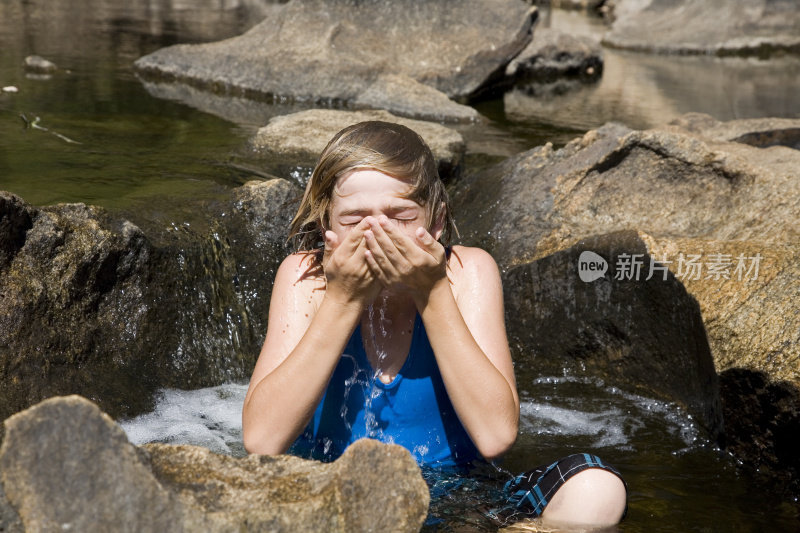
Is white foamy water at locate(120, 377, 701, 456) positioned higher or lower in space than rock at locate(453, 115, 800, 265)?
lower

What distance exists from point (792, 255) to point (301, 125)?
3.33 metres

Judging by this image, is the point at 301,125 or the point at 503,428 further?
the point at 301,125

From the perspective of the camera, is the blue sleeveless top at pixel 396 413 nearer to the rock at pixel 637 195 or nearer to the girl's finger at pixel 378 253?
the girl's finger at pixel 378 253

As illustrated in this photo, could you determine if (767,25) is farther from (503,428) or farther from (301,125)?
(503,428)

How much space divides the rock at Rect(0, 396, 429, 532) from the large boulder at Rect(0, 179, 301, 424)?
161cm

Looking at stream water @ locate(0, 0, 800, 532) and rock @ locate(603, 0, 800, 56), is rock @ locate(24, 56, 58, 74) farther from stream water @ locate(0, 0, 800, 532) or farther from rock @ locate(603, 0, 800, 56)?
rock @ locate(603, 0, 800, 56)

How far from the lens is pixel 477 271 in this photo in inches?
106

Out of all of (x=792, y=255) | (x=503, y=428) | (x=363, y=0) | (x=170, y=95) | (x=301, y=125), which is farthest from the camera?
(x=363, y=0)

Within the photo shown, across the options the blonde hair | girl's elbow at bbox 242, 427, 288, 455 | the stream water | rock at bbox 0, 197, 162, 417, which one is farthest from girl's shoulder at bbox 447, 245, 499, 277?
rock at bbox 0, 197, 162, 417

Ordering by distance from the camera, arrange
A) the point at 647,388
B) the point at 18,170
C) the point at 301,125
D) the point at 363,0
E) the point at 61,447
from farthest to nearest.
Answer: the point at 363,0 < the point at 301,125 < the point at 18,170 < the point at 647,388 < the point at 61,447

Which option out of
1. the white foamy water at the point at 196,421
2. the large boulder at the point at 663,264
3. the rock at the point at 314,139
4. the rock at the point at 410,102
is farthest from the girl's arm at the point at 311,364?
the rock at the point at 410,102

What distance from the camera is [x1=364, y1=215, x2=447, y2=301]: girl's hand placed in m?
2.32

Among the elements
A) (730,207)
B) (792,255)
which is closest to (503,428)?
(792,255)

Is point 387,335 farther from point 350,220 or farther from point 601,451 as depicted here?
point 601,451
